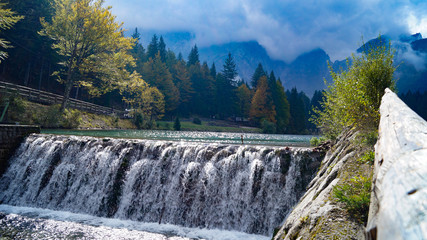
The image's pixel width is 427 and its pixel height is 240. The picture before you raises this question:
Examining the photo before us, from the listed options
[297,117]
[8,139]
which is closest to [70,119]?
[8,139]

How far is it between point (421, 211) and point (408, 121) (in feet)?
5.55

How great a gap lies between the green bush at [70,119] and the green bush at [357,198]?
27453mm

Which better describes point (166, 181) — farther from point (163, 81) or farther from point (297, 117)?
point (297, 117)

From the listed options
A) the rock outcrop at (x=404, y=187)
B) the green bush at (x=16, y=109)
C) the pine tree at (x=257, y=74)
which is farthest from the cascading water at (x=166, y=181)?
the pine tree at (x=257, y=74)

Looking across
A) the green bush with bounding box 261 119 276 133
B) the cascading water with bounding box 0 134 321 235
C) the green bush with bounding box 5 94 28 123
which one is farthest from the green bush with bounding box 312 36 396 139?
the green bush with bounding box 261 119 276 133

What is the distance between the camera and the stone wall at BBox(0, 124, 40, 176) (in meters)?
12.4

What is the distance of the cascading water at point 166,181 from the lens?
8.92m

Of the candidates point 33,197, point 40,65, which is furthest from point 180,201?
point 40,65

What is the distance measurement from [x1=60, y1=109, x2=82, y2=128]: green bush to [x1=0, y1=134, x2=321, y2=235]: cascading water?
43.4 feet

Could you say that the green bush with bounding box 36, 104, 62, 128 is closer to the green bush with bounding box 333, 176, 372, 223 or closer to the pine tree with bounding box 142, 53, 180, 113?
the green bush with bounding box 333, 176, 372, 223

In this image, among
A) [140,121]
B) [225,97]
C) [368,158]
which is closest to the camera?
[368,158]

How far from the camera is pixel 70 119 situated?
992 inches

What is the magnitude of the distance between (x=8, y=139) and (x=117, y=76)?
17312 mm

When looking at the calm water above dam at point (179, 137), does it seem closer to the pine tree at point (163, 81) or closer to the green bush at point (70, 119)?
the green bush at point (70, 119)
